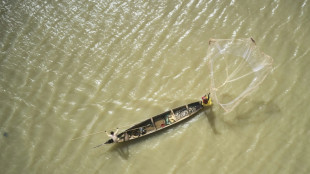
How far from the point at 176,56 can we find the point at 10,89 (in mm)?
6732

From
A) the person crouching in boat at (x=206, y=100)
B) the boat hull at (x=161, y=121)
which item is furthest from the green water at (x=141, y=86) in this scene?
the person crouching in boat at (x=206, y=100)

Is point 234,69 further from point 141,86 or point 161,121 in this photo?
point 141,86

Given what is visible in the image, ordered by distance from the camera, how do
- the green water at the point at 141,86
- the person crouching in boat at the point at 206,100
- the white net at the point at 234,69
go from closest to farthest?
the green water at the point at 141,86, the person crouching in boat at the point at 206,100, the white net at the point at 234,69

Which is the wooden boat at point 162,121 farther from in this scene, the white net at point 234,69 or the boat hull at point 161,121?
the white net at point 234,69

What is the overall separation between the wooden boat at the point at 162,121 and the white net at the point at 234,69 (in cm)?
82

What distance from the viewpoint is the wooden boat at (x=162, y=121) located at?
29.7ft

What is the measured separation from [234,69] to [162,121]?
3.51m

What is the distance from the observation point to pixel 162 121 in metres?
9.34

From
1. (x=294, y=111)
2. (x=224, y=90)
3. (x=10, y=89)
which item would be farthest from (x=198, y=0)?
(x=10, y=89)

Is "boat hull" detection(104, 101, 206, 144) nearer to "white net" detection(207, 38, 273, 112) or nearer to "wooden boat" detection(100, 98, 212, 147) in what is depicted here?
"wooden boat" detection(100, 98, 212, 147)

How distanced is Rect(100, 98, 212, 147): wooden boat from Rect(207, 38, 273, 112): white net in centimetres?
82

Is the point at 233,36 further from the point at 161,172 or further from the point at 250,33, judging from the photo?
the point at 161,172

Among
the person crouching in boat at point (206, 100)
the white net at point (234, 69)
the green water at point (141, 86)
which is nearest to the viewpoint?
the green water at point (141, 86)

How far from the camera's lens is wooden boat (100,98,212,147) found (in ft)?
29.7
